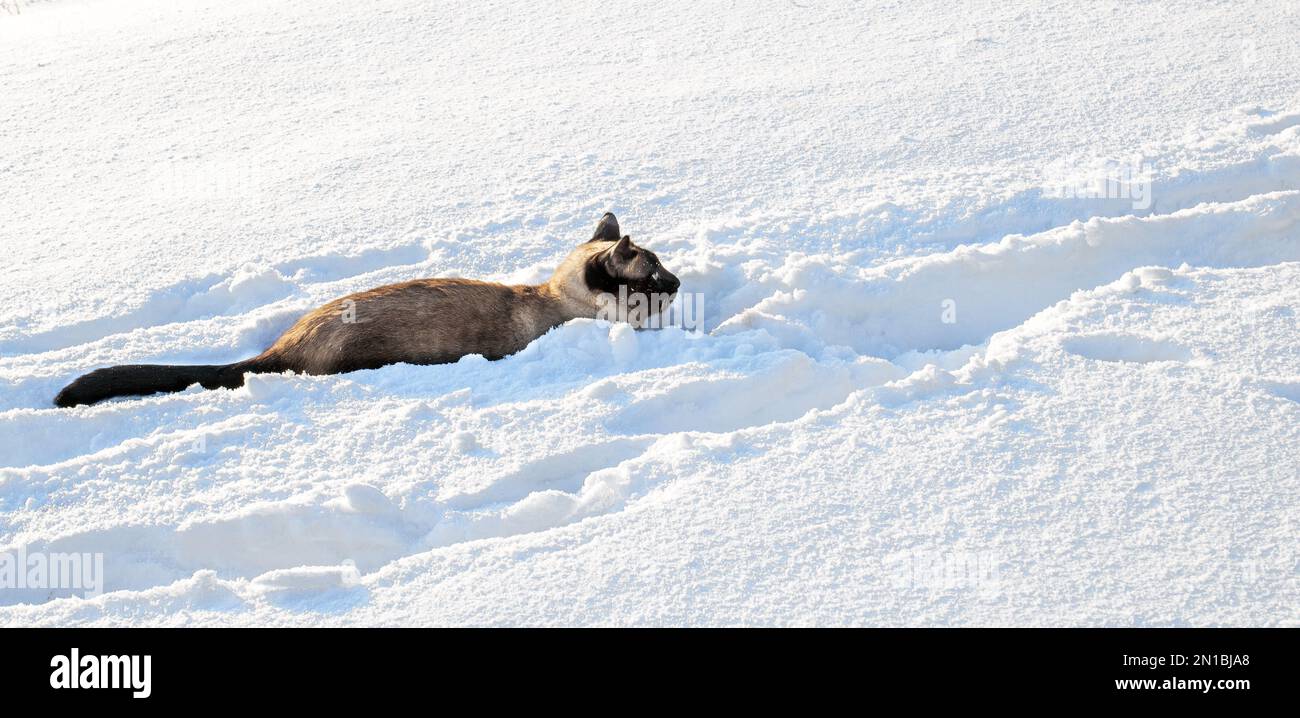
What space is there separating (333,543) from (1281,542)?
2.83 meters

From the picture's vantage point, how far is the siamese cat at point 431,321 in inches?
187

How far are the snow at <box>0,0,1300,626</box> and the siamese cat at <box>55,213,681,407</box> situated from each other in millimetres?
121

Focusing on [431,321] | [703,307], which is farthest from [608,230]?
[431,321]

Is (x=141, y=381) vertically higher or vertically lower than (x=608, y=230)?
lower

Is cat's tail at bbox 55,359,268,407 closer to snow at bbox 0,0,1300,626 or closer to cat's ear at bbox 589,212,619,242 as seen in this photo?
snow at bbox 0,0,1300,626

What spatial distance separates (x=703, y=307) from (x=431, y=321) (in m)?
1.23

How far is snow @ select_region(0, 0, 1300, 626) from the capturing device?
3488 mm

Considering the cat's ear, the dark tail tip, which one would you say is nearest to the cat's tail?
the dark tail tip

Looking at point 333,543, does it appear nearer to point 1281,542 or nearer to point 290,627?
point 290,627

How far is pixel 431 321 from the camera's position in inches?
201

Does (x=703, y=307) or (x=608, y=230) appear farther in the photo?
(x=608, y=230)

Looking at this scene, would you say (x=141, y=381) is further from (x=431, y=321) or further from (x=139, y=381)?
(x=431, y=321)

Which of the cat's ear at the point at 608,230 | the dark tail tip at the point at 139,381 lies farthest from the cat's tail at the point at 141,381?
the cat's ear at the point at 608,230

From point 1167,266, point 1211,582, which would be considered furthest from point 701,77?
point 1211,582
